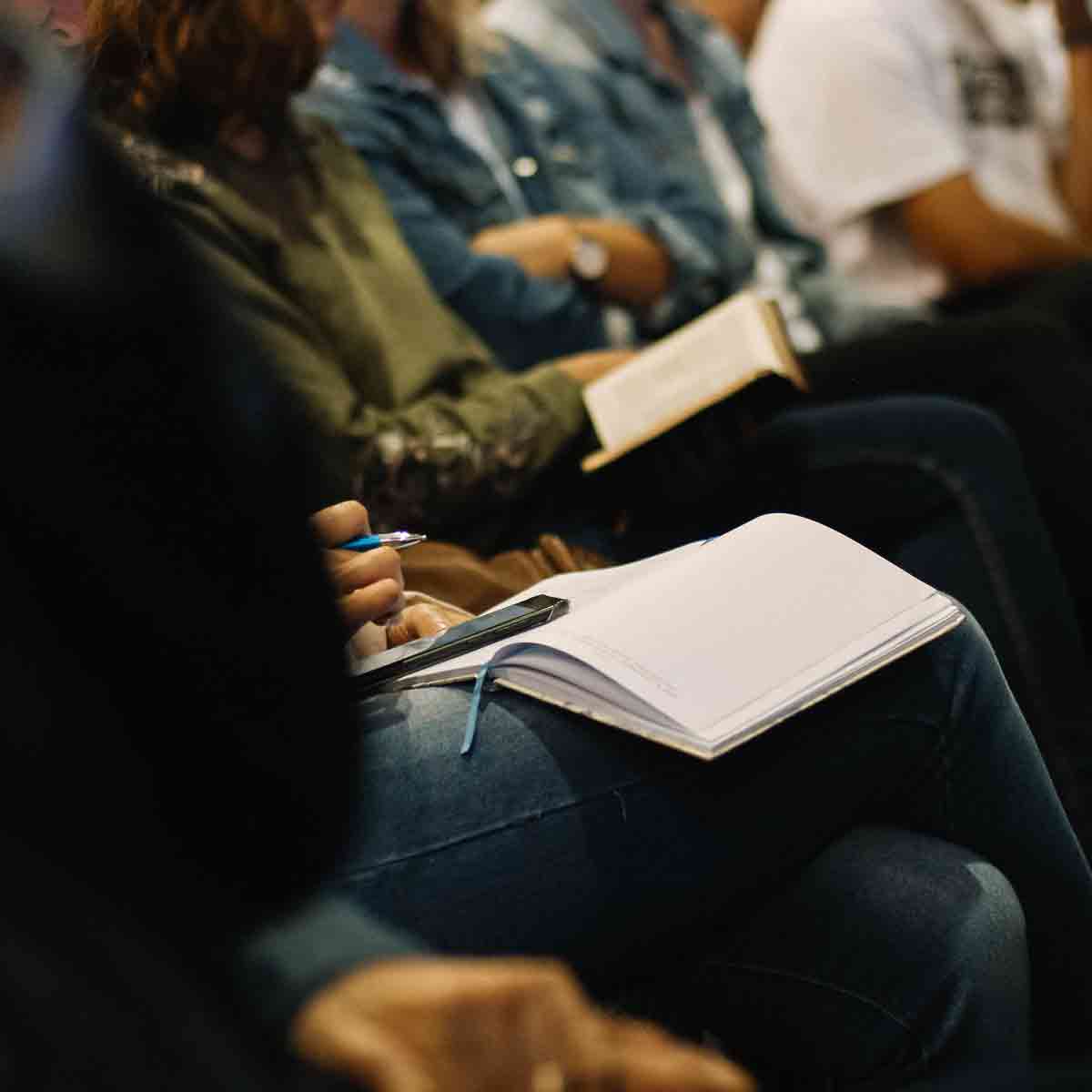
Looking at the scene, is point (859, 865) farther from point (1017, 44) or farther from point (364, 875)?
point (1017, 44)

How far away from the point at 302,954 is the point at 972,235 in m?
1.71

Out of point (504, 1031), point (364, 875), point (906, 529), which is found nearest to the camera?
point (504, 1031)

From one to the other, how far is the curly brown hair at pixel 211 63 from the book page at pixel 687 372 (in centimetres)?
38

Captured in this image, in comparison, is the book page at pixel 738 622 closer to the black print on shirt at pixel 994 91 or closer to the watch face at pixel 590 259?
the watch face at pixel 590 259

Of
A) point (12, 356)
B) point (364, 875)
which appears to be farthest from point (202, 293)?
point (364, 875)

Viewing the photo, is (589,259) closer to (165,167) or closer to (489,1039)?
(165,167)

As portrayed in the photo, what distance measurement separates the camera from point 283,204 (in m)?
1.31

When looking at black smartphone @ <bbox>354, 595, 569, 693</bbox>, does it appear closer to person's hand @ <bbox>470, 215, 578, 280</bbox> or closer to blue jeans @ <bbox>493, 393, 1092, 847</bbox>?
blue jeans @ <bbox>493, 393, 1092, 847</bbox>

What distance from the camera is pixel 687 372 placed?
1.25 m

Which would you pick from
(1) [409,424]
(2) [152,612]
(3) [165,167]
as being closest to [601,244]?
(1) [409,424]

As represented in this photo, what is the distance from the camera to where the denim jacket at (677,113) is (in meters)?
2.06

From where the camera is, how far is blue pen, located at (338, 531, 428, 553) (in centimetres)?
82

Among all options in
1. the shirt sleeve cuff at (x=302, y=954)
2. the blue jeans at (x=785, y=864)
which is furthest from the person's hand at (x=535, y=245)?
the shirt sleeve cuff at (x=302, y=954)

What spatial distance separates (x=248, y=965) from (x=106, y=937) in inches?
1.9
